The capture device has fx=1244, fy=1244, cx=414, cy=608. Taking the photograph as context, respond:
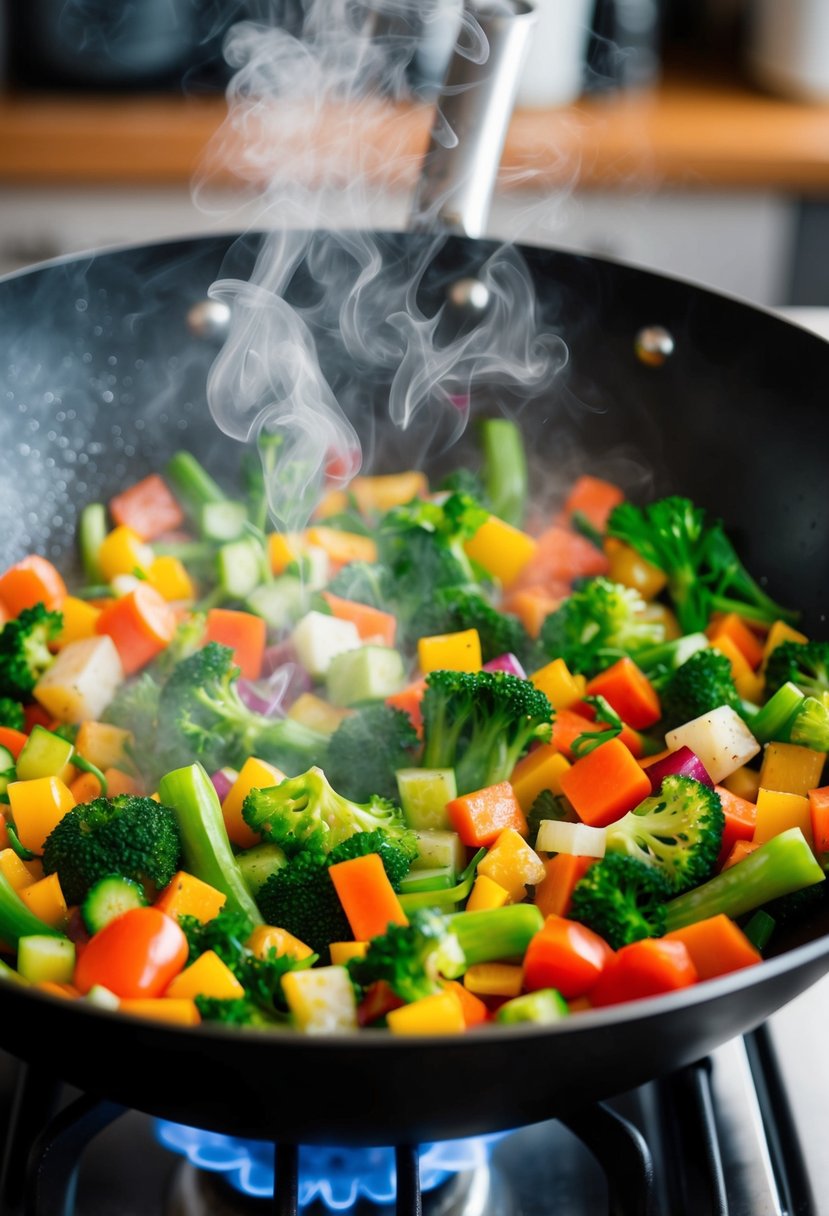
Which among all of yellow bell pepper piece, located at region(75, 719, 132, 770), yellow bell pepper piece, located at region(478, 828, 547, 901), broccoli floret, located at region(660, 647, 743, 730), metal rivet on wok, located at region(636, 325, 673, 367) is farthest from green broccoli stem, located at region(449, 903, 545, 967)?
metal rivet on wok, located at region(636, 325, 673, 367)

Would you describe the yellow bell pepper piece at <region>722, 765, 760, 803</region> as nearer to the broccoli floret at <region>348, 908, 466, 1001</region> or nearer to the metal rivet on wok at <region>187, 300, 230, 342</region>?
the broccoli floret at <region>348, 908, 466, 1001</region>

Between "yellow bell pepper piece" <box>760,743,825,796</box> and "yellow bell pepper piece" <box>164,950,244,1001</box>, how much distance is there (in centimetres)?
Result: 70

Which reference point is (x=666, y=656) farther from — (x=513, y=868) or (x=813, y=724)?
(x=513, y=868)

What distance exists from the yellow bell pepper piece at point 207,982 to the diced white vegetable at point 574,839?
0.39 m

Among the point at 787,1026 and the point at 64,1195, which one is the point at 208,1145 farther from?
the point at 787,1026

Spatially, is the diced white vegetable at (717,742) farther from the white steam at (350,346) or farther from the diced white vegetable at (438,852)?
the white steam at (350,346)

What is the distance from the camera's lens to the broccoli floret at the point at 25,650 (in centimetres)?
163

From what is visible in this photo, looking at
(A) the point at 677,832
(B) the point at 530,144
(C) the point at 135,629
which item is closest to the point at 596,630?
(A) the point at 677,832

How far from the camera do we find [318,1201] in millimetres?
1263

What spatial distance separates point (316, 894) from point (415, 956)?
0.74ft

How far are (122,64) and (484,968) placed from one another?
104 inches

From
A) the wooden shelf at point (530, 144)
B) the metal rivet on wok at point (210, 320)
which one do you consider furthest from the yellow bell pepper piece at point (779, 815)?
the wooden shelf at point (530, 144)

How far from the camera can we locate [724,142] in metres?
2.97

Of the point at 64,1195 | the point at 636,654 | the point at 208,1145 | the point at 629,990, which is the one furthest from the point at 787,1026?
the point at 64,1195
